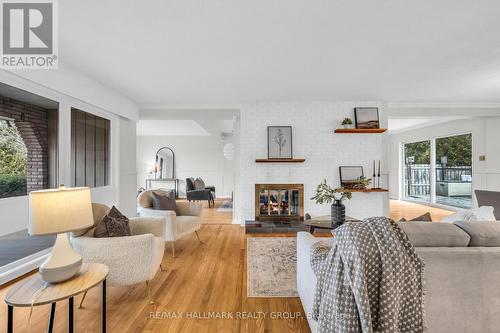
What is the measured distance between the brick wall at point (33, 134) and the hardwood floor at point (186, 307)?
126 cm

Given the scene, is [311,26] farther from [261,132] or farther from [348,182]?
[348,182]

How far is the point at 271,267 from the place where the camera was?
9.16 ft

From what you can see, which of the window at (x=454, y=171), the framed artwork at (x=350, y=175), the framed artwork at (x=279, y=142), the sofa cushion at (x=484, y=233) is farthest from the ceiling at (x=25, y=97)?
the window at (x=454, y=171)

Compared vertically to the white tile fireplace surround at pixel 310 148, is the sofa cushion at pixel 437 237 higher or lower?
lower

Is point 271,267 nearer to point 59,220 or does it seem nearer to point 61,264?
point 61,264

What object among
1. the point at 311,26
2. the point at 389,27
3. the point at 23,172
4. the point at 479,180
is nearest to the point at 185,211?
the point at 23,172

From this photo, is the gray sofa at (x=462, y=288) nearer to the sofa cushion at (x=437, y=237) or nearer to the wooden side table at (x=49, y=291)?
the sofa cushion at (x=437, y=237)

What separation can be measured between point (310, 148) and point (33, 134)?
4207mm

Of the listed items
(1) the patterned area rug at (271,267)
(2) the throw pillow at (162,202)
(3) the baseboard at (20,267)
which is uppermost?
(2) the throw pillow at (162,202)

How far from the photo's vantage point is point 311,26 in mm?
2172

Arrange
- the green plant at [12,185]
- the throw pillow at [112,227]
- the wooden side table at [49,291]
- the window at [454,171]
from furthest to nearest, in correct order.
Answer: the window at [454,171], the green plant at [12,185], the throw pillow at [112,227], the wooden side table at [49,291]

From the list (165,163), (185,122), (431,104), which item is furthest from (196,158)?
(431,104)

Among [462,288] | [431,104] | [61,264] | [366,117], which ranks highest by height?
[431,104]

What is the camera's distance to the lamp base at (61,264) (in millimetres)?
1452
